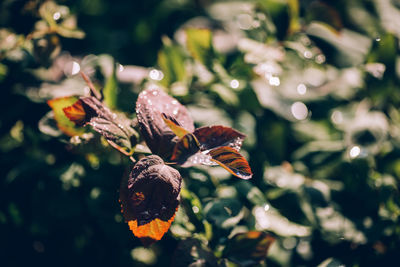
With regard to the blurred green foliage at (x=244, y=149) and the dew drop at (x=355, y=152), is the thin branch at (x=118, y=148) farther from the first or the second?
the dew drop at (x=355, y=152)

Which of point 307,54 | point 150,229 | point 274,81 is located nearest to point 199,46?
point 274,81

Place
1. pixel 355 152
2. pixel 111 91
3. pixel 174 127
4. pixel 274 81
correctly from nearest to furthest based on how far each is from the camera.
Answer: pixel 174 127, pixel 111 91, pixel 355 152, pixel 274 81

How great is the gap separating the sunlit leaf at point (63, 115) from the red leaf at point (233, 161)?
1.22ft

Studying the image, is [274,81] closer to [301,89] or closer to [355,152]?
[301,89]

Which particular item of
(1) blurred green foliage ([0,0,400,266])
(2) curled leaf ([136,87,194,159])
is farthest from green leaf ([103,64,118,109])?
(2) curled leaf ([136,87,194,159])

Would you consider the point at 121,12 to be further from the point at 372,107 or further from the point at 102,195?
the point at 372,107

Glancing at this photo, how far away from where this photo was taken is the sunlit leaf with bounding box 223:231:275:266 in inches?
31.9

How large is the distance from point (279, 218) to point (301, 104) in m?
0.42

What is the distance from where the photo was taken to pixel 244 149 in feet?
3.37

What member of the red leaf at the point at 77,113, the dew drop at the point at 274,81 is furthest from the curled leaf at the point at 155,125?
the dew drop at the point at 274,81

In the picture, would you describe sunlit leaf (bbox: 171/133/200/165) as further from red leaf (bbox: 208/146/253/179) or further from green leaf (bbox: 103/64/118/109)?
green leaf (bbox: 103/64/118/109)

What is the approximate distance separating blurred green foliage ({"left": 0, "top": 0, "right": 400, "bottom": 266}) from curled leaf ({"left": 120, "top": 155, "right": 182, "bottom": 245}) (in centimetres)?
13

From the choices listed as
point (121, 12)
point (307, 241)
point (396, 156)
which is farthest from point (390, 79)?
point (121, 12)

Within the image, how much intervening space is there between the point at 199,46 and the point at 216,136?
437 mm
